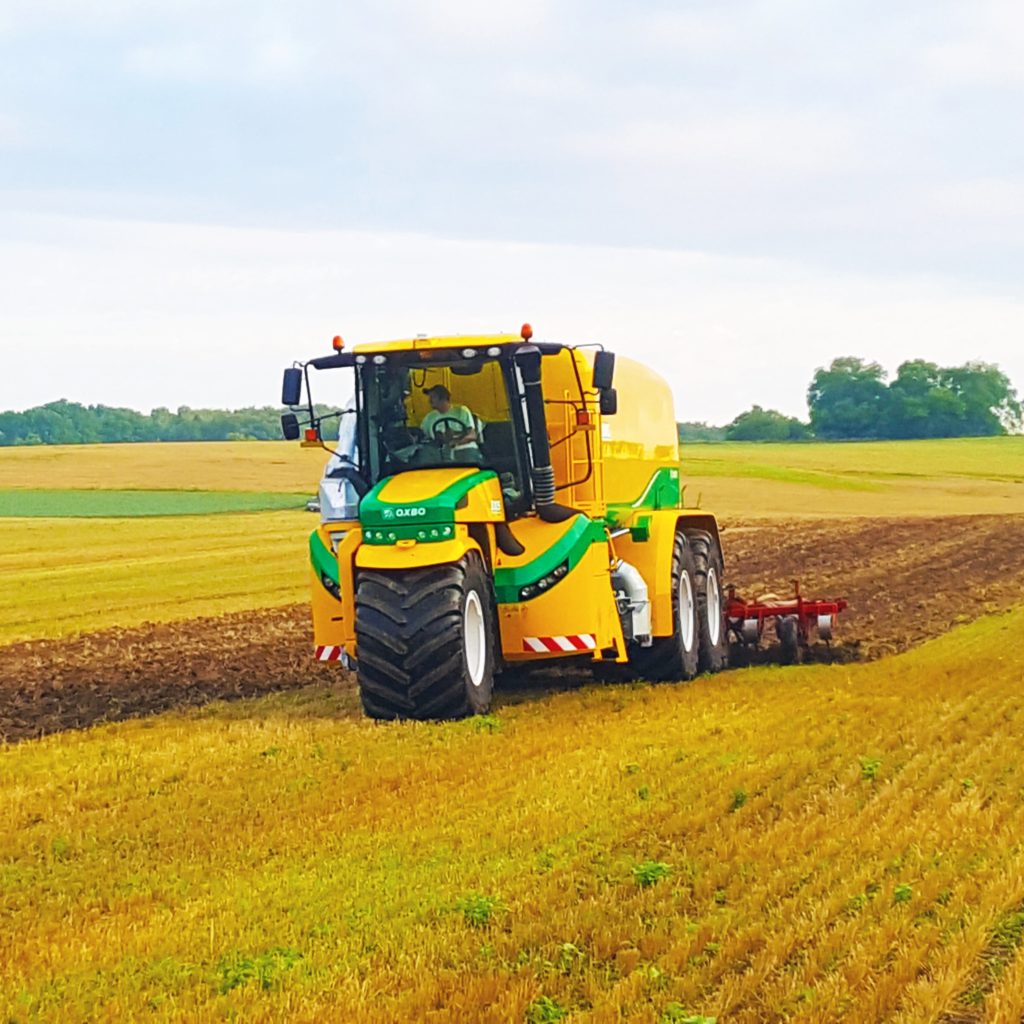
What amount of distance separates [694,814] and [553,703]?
15.1 ft

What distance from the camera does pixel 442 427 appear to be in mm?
12398

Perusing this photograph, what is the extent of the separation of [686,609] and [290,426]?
4.24 metres

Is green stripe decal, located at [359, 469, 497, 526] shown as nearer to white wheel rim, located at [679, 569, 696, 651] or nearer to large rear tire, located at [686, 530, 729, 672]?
white wheel rim, located at [679, 569, 696, 651]

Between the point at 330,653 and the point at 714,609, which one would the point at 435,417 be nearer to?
the point at 330,653

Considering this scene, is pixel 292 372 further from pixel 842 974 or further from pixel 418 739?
pixel 842 974

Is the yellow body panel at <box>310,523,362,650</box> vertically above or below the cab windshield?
below

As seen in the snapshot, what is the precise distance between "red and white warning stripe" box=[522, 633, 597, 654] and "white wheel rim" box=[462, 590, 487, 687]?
2.04 ft

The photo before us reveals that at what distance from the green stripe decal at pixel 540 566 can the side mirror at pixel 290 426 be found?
188 cm

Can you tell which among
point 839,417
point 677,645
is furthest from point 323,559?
point 839,417

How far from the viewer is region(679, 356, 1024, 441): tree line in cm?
10375

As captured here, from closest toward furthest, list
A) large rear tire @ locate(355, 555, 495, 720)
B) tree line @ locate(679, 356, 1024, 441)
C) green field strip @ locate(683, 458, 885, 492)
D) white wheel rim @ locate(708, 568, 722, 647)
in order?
1. large rear tire @ locate(355, 555, 495, 720)
2. white wheel rim @ locate(708, 568, 722, 647)
3. green field strip @ locate(683, 458, 885, 492)
4. tree line @ locate(679, 356, 1024, 441)

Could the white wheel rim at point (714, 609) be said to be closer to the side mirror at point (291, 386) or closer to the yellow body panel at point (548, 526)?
the yellow body panel at point (548, 526)

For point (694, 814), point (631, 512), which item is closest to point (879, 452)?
point (631, 512)

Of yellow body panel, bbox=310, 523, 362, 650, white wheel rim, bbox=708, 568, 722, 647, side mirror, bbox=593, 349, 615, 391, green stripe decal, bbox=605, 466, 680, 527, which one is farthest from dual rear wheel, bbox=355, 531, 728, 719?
white wheel rim, bbox=708, 568, 722, 647
